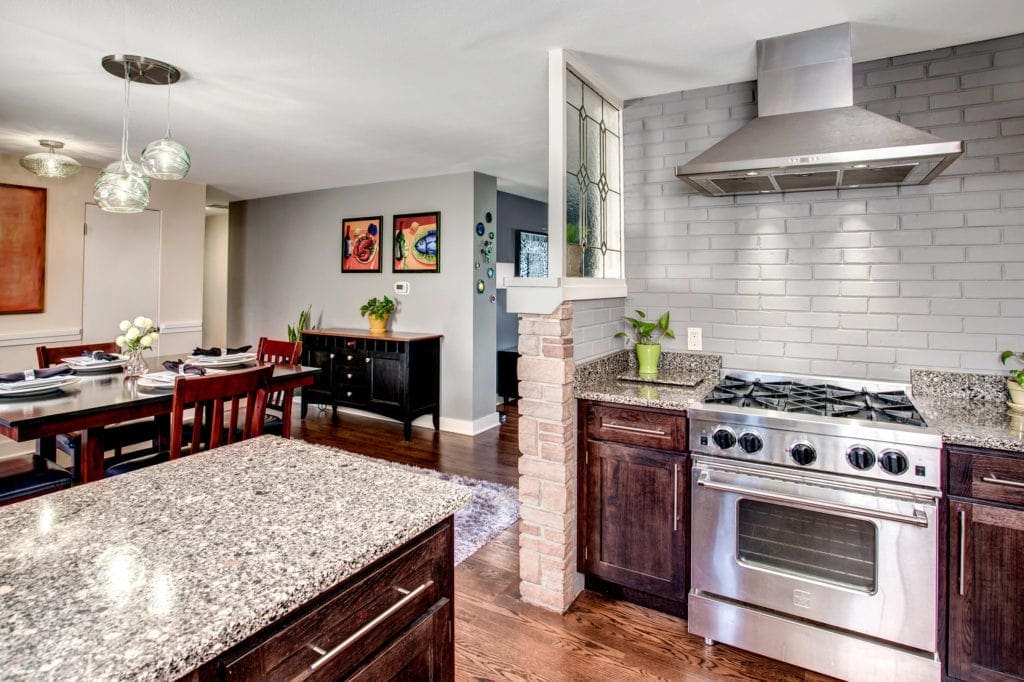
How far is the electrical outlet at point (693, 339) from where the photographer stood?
2801 millimetres

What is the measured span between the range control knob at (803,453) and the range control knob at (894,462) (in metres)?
0.20

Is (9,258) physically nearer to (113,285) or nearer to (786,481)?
(113,285)

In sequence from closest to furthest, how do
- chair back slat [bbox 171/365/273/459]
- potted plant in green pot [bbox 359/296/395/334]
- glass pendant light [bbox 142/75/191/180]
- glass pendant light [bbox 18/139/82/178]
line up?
chair back slat [bbox 171/365/273/459], glass pendant light [bbox 142/75/191/180], glass pendant light [bbox 18/139/82/178], potted plant in green pot [bbox 359/296/395/334]

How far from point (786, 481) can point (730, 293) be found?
106 centimetres

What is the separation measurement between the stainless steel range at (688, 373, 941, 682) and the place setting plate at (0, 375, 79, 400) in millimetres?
2774

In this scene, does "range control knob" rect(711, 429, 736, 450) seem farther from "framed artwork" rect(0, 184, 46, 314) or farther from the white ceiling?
"framed artwork" rect(0, 184, 46, 314)

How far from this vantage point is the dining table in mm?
2080

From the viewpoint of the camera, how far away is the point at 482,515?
324cm

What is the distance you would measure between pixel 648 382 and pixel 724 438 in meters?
0.57

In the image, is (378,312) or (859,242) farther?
(378,312)

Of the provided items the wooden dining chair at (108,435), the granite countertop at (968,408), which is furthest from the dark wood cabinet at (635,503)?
the wooden dining chair at (108,435)

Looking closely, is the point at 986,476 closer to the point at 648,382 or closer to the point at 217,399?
the point at 648,382

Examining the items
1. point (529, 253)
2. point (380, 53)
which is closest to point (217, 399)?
point (380, 53)

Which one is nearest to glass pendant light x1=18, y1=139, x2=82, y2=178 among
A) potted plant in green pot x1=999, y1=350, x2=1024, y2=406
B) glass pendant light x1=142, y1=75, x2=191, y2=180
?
glass pendant light x1=142, y1=75, x2=191, y2=180
